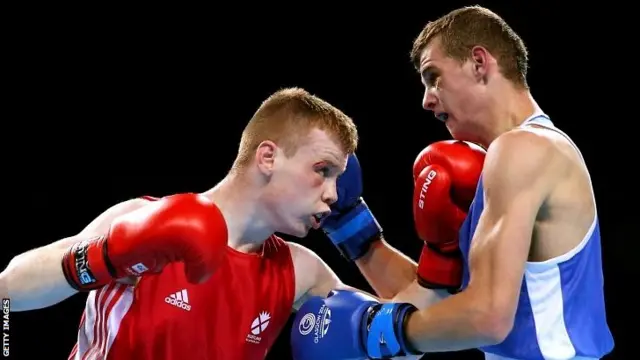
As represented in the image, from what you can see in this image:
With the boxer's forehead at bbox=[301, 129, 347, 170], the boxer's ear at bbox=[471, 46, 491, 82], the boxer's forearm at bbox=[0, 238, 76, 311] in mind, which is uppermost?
the boxer's ear at bbox=[471, 46, 491, 82]

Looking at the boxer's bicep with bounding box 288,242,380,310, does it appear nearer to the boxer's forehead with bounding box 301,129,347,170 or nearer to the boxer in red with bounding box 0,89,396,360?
the boxer in red with bounding box 0,89,396,360

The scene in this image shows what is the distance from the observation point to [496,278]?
6.57 feet

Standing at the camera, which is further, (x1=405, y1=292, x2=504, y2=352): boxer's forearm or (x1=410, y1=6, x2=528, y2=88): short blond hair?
(x1=410, y1=6, x2=528, y2=88): short blond hair

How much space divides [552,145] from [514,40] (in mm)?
500

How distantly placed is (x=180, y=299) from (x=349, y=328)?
1.62 feet

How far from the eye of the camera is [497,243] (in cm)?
201

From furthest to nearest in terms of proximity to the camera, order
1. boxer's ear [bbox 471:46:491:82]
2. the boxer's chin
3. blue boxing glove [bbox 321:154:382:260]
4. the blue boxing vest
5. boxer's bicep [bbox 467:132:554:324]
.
→ 1. blue boxing glove [bbox 321:154:382:260]
2. boxer's ear [bbox 471:46:491:82]
3. the boxer's chin
4. the blue boxing vest
5. boxer's bicep [bbox 467:132:554:324]

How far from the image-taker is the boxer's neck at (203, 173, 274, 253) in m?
2.33

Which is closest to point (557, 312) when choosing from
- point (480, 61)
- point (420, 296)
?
point (420, 296)

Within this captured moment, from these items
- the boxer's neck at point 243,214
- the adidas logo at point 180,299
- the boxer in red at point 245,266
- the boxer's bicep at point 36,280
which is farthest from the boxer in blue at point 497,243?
the boxer's bicep at point 36,280

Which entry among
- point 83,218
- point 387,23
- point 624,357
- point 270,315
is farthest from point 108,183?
point 624,357

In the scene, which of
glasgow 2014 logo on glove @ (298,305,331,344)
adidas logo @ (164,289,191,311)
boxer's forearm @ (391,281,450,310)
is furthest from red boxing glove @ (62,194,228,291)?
boxer's forearm @ (391,281,450,310)

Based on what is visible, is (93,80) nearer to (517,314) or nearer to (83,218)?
(83,218)

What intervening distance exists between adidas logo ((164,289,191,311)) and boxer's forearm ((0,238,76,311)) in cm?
39
